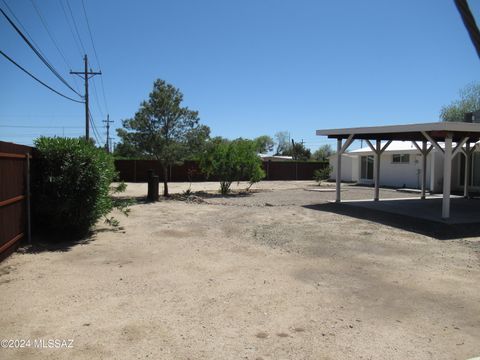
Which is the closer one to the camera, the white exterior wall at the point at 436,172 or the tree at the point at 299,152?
the white exterior wall at the point at 436,172

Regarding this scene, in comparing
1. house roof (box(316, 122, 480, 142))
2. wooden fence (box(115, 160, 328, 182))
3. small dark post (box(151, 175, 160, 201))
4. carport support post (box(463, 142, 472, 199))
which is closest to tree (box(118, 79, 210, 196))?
small dark post (box(151, 175, 160, 201))

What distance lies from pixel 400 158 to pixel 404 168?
688 mm

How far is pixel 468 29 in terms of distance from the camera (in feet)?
7.30

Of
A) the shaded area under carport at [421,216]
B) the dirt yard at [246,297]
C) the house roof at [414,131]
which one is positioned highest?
the house roof at [414,131]

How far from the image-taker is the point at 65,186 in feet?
26.7

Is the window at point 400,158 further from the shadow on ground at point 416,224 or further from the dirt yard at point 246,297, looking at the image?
the dirt yard at point 246,297

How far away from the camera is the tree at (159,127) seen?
18.7 meters

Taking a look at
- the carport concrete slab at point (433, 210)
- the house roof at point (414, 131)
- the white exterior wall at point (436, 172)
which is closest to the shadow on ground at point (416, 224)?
the carport concrete slab at point (433, 210)

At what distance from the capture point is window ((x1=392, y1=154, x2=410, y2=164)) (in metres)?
24.8

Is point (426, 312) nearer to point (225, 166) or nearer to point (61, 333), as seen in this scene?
point (61, 333)

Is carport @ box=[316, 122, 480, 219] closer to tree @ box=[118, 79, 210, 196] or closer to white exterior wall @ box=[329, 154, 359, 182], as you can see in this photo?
tree @ box=[118, 79, 210, 196]

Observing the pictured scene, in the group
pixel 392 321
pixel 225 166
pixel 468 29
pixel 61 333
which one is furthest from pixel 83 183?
pixel 225 166

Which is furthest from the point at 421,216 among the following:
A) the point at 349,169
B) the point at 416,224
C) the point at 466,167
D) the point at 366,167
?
the point at 349,169

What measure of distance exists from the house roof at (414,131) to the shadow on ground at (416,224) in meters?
2.58
